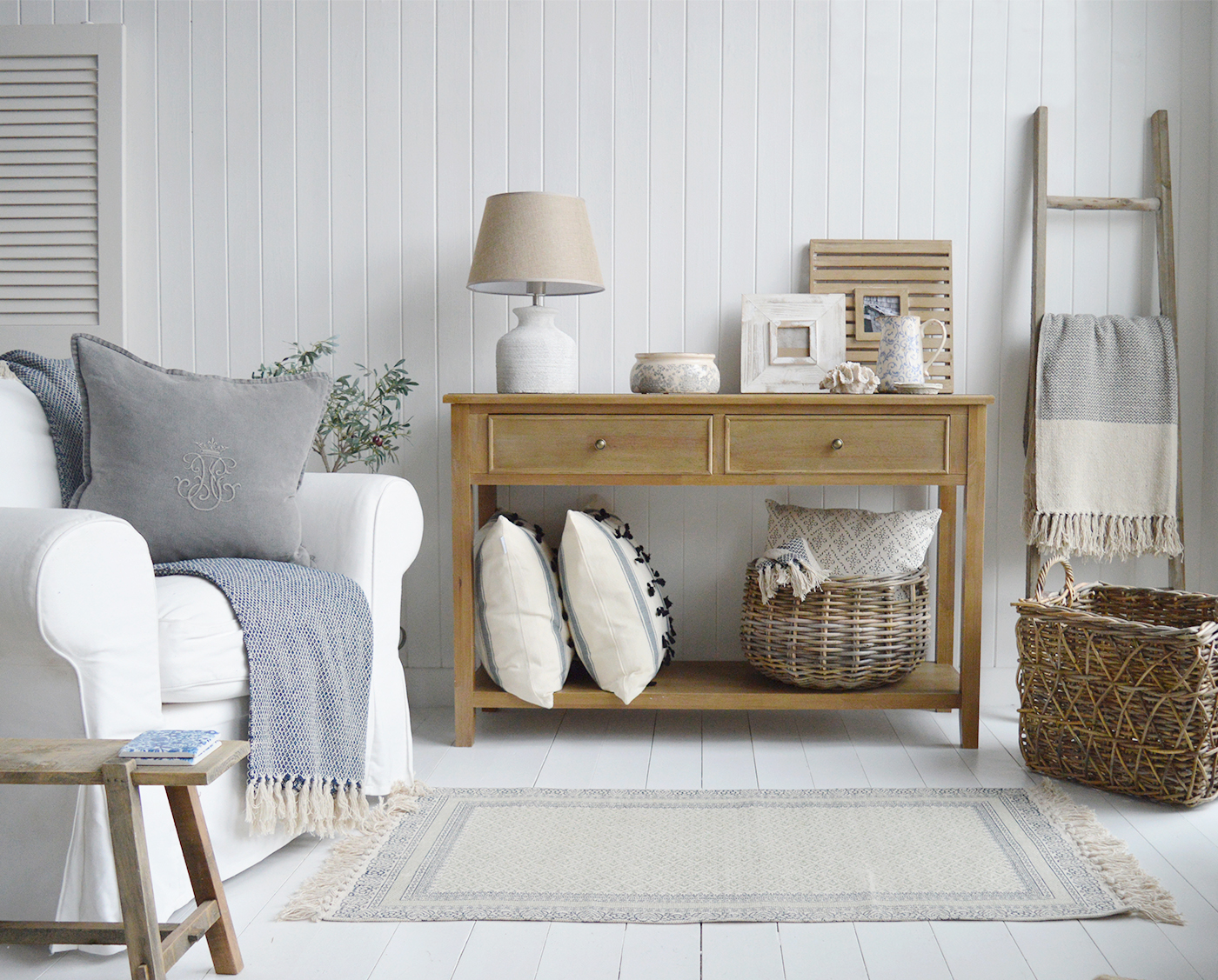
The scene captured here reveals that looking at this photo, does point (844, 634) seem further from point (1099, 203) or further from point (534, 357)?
point (1099, 203)

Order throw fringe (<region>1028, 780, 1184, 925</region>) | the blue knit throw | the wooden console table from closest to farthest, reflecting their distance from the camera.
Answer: throw fringe (<region>1028, 780, 1184, 925</region>) → the blue knit throw → the wooden console table

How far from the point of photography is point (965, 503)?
86.1 inches

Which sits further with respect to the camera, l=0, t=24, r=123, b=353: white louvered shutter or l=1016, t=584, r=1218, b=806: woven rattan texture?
l=0, t=24, r=123, b=353: white louvered shutter

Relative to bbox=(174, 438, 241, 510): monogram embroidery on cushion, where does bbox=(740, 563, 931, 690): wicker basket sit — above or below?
below

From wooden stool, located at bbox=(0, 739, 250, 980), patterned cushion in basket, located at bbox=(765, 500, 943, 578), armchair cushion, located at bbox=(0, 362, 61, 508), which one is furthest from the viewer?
patterned cushion in basket, located at bbox=(765, 500, 943, 578)

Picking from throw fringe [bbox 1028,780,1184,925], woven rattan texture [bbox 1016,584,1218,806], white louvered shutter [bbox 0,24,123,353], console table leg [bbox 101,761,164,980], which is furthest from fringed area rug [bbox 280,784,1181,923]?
white louvered shutter [bbox 0,24,123,353]

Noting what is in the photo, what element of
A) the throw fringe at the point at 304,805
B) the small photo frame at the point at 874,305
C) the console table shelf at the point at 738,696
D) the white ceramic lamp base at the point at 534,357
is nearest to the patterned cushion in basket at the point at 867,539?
the console table shelf at the point at 738,696

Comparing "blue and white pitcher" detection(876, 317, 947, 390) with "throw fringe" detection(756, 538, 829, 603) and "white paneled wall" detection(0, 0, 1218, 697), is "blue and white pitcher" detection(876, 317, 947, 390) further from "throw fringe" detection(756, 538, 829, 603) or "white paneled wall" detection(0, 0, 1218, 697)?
"throw fringe" detection(756, 538, 829, 603)

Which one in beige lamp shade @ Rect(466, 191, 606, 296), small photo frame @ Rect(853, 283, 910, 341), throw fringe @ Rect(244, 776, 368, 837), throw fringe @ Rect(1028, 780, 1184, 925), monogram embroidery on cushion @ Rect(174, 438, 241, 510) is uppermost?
beige lamp shade @ Rect(466, 191, 606, 296)

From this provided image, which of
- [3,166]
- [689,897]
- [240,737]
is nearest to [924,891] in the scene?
[689,897]

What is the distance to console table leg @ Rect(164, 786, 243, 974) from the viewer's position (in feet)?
4.10

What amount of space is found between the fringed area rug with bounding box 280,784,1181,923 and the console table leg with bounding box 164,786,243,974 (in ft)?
0.53

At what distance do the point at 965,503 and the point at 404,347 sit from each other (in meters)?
1.46

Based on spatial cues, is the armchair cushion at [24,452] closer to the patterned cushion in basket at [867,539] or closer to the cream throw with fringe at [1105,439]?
the patterned cushion in basket at [867,539]
